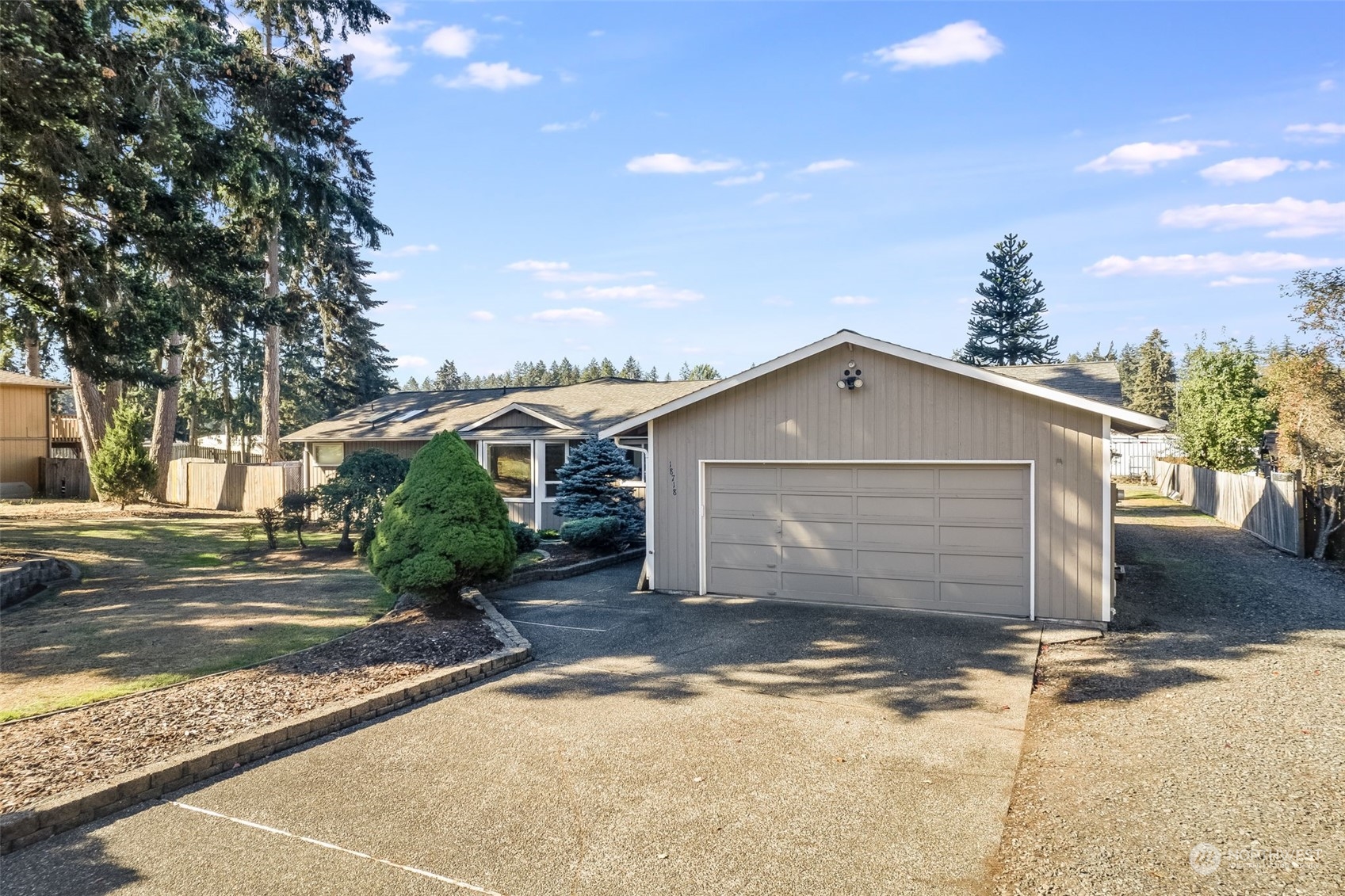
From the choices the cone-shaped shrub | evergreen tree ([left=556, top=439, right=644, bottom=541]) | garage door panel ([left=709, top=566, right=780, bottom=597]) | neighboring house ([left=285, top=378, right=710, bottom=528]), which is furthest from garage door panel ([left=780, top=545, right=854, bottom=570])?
evergreen tree ([left=556, top=439, right=644, bottom=541])

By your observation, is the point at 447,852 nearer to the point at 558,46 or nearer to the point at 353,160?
the point at 558,46

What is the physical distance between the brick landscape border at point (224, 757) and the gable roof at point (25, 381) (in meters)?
26.2

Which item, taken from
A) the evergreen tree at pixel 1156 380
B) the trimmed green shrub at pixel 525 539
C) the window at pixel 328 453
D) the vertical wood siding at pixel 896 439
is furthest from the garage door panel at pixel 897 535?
the evergreen tree at pixel 1156 380

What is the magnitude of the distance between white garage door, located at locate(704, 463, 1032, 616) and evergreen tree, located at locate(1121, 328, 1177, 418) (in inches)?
1999

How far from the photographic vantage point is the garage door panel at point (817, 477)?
33.5ft

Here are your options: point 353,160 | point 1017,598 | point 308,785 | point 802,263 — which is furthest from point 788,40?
point 353,160

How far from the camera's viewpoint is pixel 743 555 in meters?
10.9

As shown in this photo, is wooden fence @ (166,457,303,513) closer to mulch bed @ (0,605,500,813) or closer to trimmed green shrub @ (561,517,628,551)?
trimmed green shrub @ (561,517,628,551)

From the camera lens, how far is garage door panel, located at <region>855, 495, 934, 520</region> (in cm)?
976

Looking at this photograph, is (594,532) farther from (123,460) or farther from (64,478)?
(64,478)

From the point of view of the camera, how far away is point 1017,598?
30.6ft

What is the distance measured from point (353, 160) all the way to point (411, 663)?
2112 centimetres

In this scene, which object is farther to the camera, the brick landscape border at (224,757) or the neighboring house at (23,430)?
the neighboring house at (23,430)

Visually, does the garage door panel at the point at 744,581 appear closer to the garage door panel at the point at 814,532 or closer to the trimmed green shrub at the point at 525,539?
the garage door panel at the point at 814,532
